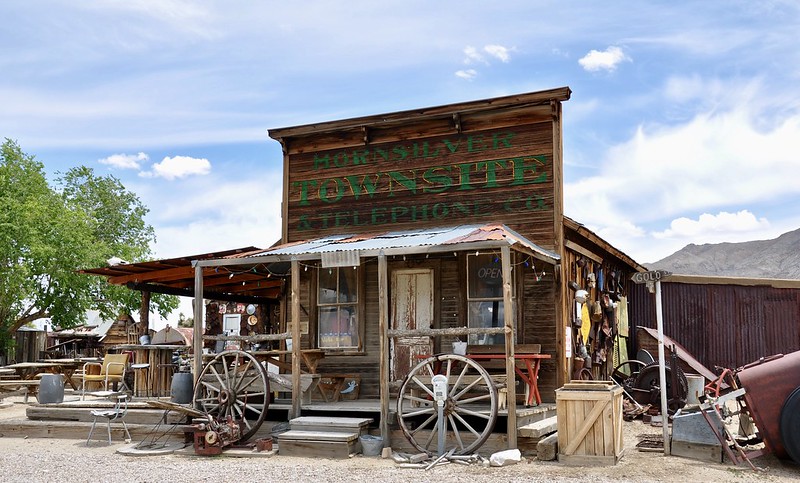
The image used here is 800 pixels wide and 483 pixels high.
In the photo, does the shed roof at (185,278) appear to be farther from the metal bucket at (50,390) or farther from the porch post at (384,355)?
the porch post at (384,355)

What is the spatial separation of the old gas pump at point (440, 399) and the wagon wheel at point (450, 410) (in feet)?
0.57

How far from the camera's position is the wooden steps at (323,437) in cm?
1048

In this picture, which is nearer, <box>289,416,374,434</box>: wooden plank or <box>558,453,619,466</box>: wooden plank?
<box>558,453,619,466</box>: wooden plank

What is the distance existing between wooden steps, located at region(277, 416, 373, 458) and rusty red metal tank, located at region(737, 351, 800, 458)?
4.98 m

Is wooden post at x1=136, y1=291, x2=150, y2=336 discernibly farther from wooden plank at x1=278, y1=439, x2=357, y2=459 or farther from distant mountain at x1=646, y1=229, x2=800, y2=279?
distant mountain at x1=646, y1=229, x2=800, y2=279

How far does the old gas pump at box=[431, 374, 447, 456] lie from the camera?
398 inches

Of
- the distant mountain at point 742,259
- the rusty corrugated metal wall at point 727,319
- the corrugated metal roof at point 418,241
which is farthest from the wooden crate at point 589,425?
the distant mountain at point 742,259

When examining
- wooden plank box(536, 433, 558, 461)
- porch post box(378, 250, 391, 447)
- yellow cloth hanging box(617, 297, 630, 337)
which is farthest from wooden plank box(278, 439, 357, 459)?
yellow cloth hanging box(617, 297, 630, 337)

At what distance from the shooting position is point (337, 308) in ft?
45.5

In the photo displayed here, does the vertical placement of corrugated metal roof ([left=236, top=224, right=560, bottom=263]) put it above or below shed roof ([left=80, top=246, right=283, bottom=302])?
above

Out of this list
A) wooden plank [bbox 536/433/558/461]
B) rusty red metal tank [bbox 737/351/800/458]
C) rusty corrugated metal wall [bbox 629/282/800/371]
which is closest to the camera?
rusty red metal tank [bbox 737/351/800/458]

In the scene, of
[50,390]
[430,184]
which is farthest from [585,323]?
[50,390]

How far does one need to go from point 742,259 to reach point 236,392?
196ft

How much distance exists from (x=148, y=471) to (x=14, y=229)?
60.8ft
